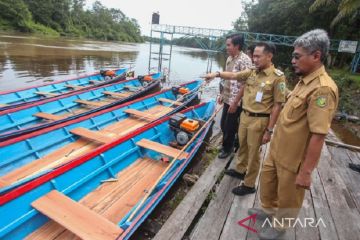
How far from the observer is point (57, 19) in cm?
5338

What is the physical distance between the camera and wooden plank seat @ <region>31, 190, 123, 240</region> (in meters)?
2.50

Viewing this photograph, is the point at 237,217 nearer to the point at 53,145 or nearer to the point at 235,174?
the point at 235,174

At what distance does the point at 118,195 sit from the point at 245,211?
183 cm

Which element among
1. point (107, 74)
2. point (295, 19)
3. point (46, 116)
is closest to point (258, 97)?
point (46, 116)

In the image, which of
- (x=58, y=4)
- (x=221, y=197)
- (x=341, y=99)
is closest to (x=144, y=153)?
(x=221, y=197)

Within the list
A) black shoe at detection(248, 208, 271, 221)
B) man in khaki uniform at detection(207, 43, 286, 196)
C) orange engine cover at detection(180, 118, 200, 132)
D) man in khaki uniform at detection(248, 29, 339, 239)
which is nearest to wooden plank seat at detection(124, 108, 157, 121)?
orange engine cover at detection(180, 118, 200, 132)

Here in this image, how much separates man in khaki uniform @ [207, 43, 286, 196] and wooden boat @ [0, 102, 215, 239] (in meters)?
0.88

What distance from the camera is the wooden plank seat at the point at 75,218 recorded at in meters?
2.50

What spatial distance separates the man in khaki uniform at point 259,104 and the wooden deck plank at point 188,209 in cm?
44

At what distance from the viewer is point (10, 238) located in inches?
102

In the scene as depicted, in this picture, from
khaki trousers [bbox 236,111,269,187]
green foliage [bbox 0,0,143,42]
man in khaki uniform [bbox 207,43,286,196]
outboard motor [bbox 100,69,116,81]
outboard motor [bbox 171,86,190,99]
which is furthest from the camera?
green foliage [bbox 0,0,143,42]

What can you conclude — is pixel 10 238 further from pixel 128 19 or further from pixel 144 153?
pixel 128 19

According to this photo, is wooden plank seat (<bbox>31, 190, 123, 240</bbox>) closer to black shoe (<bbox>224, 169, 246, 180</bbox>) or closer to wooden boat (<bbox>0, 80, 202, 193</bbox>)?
wooden boat (<bbox>0, 80, 202, 193</bbox>)

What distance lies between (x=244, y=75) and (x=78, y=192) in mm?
2851
